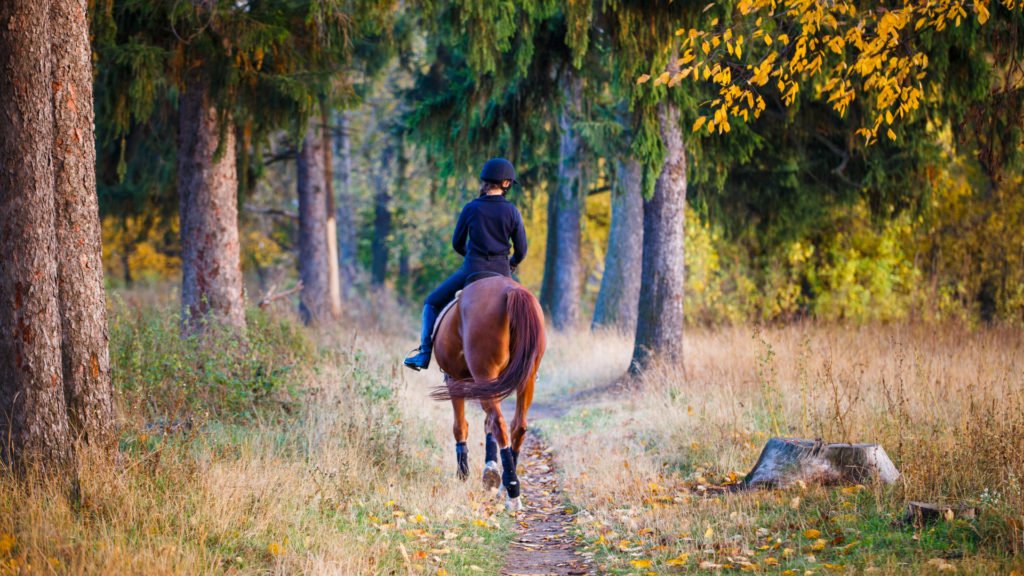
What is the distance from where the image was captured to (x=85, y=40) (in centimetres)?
573

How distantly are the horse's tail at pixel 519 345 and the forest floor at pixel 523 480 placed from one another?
91 centimetres

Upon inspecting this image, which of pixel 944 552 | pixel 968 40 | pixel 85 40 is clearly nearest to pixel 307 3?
pixel 85 40

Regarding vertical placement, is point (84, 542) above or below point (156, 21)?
below

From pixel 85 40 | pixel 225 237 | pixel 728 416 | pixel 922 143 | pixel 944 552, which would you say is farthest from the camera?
pixel 922 143

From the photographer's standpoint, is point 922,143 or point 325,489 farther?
point 922,143

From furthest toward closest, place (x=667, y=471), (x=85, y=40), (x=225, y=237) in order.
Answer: (x=225, y=237)
(x=667, y=471)
(x=85, y=40)

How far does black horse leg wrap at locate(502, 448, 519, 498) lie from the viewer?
7.50 meters

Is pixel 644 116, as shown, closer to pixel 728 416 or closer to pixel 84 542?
pixel 728 416

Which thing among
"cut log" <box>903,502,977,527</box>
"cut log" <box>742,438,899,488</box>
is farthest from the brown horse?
"cut log" <box>903,502,977,527</box>

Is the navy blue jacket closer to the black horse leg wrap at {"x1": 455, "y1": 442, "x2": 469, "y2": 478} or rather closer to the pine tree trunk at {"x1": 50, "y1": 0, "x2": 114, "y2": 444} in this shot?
the black horse leg wrap at {"x1": 455, "y1": 442, "x2": 469, "y2": 478}

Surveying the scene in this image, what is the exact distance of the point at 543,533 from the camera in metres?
6.96

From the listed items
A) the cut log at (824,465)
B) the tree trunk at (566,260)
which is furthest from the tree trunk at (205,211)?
the tree trunk at (566,260)

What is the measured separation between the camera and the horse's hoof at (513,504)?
24.7ft

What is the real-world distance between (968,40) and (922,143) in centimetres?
471
